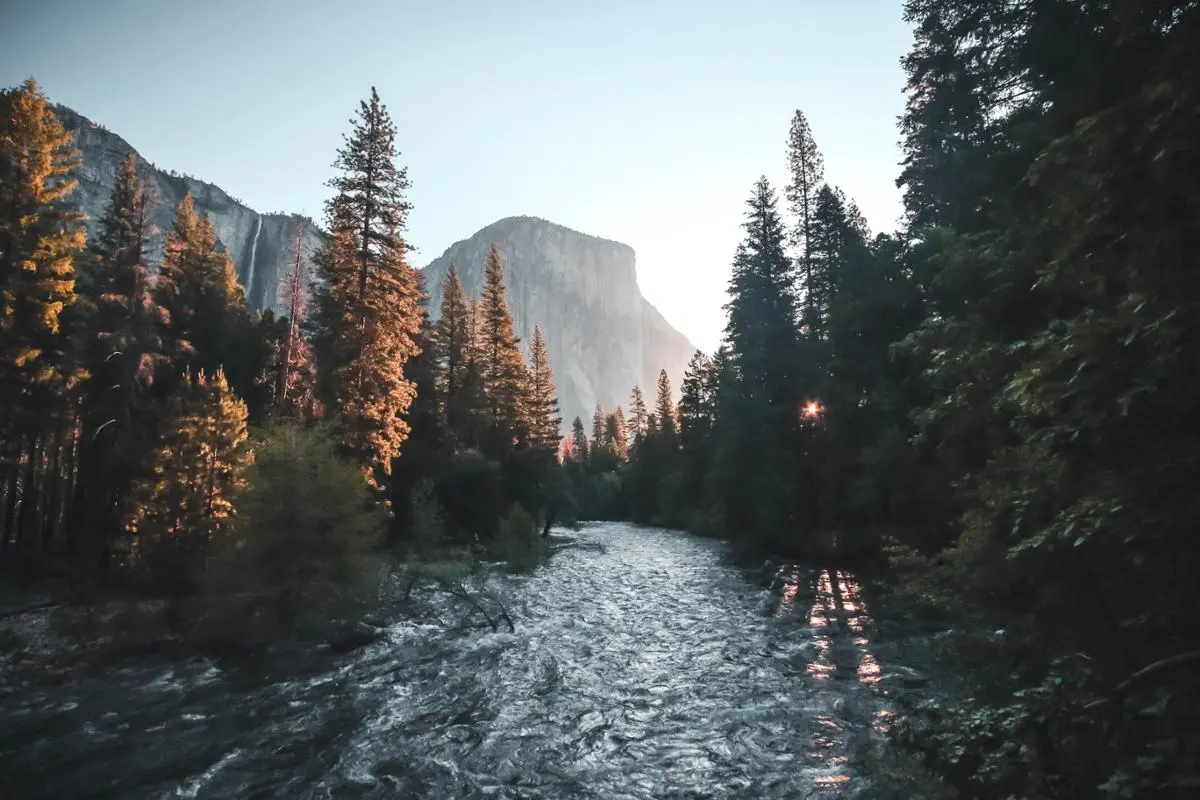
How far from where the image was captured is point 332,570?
14914 mm

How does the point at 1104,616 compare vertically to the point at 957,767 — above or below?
above

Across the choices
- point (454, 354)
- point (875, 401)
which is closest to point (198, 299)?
point (454, 354)

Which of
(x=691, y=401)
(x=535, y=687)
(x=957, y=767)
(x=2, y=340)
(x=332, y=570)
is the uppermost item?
(x=691, y=401)

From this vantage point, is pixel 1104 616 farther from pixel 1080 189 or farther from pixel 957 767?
pixel 1080 189

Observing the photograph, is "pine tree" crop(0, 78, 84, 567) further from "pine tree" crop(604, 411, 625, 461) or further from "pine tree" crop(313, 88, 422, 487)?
"pine tree" crop(604, 411, 625, 461)

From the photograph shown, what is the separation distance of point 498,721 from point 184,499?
1657cm

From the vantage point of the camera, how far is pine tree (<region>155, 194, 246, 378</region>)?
3375 cm

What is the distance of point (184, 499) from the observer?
20188 millimetres

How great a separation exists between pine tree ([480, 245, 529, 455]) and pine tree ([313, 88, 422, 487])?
58.7 feet

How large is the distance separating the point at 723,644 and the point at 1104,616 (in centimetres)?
995

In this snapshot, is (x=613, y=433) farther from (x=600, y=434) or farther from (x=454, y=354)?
(x=454, y=354)

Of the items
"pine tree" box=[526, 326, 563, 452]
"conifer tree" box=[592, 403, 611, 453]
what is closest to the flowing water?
"pine tree" box=[526, 326, 563, 452]

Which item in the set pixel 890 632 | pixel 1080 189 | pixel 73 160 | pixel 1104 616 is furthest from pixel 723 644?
pixel 73 160

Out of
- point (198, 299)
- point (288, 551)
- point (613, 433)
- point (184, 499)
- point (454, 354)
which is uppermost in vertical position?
point (613, 433)
